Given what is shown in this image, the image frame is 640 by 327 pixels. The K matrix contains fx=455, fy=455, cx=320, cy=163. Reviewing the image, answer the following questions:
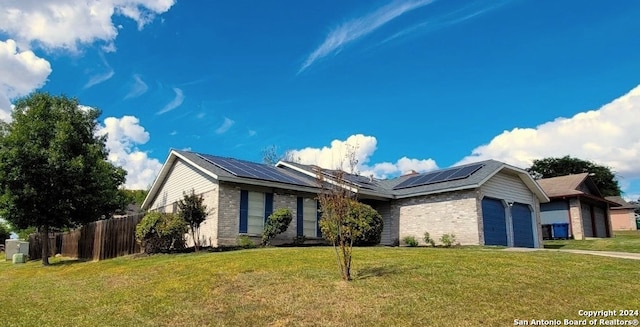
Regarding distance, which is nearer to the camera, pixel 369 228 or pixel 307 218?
pixel 369 228

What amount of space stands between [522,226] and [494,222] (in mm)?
3354

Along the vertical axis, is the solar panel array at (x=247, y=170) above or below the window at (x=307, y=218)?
above

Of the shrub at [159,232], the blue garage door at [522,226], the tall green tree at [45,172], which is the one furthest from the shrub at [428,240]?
the tall green tree at [45,172]

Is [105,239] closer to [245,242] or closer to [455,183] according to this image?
[245,242]

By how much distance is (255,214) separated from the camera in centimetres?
2072

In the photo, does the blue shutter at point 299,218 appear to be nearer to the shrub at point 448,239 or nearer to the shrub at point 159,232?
the shrub at point 159,232

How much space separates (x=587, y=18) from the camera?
15.9 m

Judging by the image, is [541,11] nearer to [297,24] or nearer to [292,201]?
[297,24]

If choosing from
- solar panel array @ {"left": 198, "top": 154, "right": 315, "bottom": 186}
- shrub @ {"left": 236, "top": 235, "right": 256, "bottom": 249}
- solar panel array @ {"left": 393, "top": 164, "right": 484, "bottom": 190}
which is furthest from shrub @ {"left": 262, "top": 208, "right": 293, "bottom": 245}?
solar panel array @ {"left": 393, "top": 164, "right": 484, "bottom": 190}

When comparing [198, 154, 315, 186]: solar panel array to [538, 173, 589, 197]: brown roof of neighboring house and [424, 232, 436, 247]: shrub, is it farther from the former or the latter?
[538, 173, 589, 197]: brown roof of neighboring house

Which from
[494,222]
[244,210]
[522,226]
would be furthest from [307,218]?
[522,226]

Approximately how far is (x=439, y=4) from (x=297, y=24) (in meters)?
5.93

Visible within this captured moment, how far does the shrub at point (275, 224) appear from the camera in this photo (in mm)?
19750

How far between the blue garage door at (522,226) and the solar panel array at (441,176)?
131 inches
